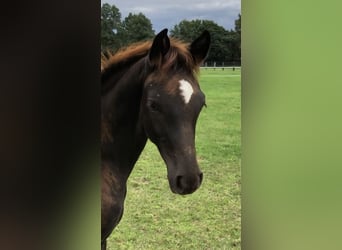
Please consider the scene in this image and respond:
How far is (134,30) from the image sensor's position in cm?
218

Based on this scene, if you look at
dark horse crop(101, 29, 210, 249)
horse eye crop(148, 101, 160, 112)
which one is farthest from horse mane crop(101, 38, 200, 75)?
horse eye crop(148, 101, 160, 112)

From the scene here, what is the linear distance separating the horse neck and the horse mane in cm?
4

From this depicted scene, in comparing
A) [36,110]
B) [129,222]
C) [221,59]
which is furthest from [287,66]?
[36,110]

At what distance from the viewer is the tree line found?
2166 millimetres

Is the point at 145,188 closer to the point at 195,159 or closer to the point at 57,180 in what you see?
the point at 195,159

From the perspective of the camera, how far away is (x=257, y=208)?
2.27 meters

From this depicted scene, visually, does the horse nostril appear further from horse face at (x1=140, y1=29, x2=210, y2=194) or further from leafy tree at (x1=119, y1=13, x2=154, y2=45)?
leafy tree at (x1=119, y1=13, x2=154, y2=45)

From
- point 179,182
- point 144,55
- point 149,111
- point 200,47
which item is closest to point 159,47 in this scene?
point 144,55

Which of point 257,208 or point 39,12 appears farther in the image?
point 257,208

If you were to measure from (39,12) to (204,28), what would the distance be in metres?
0.79

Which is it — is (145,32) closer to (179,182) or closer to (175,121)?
(175,121)

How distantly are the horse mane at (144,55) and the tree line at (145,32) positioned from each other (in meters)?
0.03

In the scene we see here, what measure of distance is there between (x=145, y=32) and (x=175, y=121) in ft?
1.53

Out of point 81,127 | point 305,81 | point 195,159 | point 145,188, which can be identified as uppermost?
point 305,81
